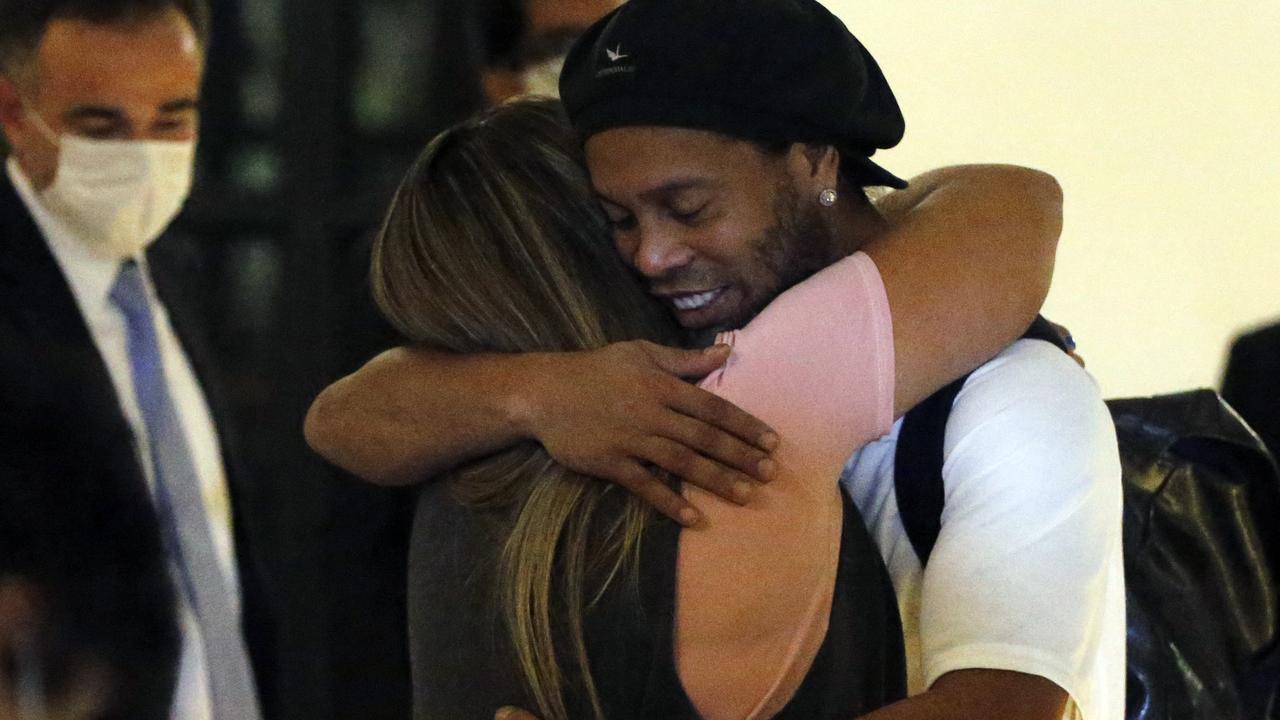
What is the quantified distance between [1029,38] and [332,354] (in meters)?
0.96

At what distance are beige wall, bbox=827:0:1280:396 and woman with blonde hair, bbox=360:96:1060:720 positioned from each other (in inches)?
24.4

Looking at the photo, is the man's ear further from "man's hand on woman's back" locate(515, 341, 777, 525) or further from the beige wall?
the beige wall

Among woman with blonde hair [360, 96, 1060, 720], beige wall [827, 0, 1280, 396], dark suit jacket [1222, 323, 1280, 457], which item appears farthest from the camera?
dark suit jacket [1222, 323, 1280, 457]

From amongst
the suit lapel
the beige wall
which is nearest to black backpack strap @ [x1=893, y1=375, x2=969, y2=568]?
the suit lapel

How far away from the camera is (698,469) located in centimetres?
87

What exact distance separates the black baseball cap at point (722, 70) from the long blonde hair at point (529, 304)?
2.7 inches

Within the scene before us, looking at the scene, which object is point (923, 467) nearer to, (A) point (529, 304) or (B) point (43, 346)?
(A) point (529, 304)

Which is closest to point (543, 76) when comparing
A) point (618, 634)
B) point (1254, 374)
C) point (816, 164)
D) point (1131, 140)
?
point (816, 164)

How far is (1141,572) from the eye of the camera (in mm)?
1435

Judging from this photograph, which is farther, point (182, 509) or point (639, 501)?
point (182, 509)

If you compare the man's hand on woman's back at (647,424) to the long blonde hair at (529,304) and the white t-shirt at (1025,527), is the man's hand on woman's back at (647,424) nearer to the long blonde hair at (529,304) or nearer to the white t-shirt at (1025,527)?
the long blonde hair at (529,304)

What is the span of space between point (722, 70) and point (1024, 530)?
394 mm

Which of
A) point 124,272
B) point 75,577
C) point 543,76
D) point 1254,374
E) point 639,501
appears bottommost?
point 1254,374

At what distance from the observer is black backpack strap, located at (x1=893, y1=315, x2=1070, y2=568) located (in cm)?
99
